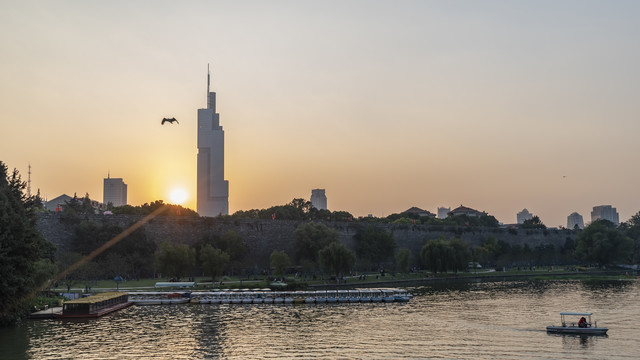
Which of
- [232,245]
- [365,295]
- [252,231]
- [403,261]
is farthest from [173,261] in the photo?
[403,261]

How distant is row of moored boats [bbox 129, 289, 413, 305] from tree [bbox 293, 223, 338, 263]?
112 feet

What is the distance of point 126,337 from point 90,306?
12.0 metres

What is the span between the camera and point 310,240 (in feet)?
335

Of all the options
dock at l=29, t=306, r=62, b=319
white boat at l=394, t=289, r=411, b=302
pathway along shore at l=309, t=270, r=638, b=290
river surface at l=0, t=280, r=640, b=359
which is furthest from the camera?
pathway along shore at l=309, t=270, r=638, b=290

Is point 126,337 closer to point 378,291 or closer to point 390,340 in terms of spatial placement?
point 390,340

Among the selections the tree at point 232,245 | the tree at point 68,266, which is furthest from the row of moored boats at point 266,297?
the tree at point 232,245

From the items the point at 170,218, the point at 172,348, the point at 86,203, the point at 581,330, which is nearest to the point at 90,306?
the point at 172,348

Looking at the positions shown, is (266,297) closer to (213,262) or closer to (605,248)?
(213,262)

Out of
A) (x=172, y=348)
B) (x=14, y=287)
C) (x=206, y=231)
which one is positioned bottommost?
(x=172, y=348)

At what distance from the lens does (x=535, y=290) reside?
76312 mm

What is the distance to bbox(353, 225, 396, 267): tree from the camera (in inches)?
4520

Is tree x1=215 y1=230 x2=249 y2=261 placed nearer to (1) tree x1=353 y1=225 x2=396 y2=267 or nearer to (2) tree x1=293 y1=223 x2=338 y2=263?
(2) tree x1=293 y1=223 x2=338 y2=263

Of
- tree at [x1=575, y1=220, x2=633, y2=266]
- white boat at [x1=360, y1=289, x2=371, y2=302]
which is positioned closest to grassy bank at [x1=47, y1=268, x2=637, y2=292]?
tree at [x1=575, y1=220, x2=633, y2=266]

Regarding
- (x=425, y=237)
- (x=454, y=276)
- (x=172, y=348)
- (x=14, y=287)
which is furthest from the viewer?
(x=425, y=237)
